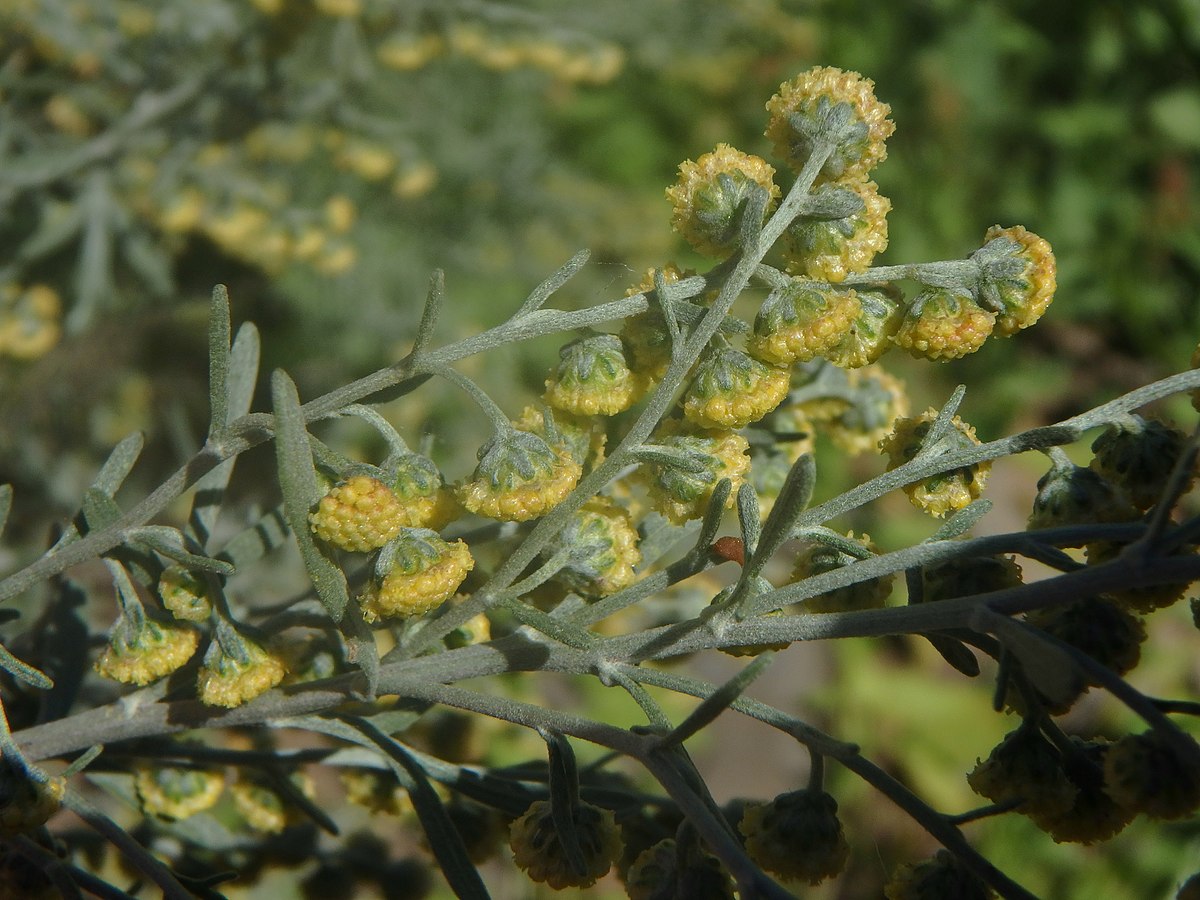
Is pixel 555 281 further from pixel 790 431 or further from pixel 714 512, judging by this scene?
pixel 790 431

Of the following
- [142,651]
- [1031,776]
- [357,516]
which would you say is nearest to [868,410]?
[1031,776]

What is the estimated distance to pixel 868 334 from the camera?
5.18 ft

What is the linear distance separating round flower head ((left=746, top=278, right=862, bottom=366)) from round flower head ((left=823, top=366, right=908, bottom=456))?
0.58 meters

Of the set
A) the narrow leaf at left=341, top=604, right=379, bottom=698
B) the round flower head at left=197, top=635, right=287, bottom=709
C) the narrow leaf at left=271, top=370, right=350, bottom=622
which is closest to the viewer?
the narrow leaf at left=271, top=370, right=350, bottom=622

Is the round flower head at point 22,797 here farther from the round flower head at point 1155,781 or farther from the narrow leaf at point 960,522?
the round flower head at point 1155,781

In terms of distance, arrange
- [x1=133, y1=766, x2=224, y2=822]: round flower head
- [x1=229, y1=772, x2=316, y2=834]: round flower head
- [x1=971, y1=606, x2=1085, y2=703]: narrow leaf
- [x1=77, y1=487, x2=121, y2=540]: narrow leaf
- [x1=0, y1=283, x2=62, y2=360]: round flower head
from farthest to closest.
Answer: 1. [x1=0, y1=283, x2=62, y2=360]: round flower head
2. [x1=229, y1=772, x2=316, y2=834]: round flower head
3. [x1=133, y1=766, x2=224, y2=822]: round flower head
4. [x1=77, y1=487, x2=121, y2=540]: narrow leaf
5. [x1=971, y1=606, x2=1085, y2=703]: narrow leaf

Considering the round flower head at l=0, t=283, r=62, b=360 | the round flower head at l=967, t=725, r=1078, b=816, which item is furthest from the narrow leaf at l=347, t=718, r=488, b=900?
the round flower head at l=0, t=283, r=62, b=360

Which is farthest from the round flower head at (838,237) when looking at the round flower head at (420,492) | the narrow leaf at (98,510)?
the narrow leaf at (98,510)

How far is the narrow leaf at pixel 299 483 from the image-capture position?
1.35 m

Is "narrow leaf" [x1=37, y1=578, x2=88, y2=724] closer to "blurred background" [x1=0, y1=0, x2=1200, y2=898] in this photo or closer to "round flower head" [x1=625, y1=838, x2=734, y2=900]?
"blurred background" [x1=0, y1=0, x2=1200, y2=898]

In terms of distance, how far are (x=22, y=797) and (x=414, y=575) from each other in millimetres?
646

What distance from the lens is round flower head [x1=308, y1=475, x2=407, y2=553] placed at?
4.64 feet

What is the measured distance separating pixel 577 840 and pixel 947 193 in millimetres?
5506

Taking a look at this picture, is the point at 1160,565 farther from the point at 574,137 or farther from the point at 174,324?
the point at 574,137
